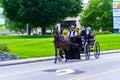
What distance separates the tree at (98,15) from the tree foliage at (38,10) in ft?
118

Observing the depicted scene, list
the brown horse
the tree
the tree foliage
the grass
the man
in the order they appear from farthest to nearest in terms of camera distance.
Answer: the tree → the tree foliage → the grass → the man → the brown horse

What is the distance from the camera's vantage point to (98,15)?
105 meters

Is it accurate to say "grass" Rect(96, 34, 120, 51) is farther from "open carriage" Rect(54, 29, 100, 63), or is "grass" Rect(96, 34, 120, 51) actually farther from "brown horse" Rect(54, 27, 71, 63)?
"brown horse" Rect(54, 27, 71, 63)

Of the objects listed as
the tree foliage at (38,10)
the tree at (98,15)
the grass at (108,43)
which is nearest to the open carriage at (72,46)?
the grass at (108,43)

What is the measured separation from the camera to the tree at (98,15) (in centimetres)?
10206

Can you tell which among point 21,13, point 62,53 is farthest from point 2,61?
point 21,13

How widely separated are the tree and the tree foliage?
118ft

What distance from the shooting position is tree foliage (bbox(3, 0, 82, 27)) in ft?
208

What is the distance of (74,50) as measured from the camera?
80.3 feet

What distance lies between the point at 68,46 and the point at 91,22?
84.4 metres

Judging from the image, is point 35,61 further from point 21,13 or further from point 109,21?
point 109,21

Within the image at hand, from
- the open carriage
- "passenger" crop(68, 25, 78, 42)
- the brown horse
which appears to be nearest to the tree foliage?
the open carriage

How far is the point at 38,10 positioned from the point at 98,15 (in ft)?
141

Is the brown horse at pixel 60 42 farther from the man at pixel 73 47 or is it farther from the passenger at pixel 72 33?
the passenger at pixel 72 33
